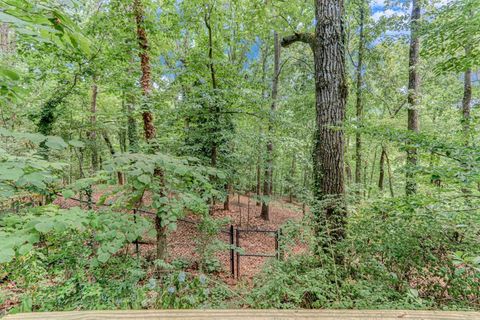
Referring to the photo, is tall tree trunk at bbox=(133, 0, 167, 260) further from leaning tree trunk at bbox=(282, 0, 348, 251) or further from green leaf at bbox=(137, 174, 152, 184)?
leaning tree trunk at bbox=(282, 0, 348, 251)

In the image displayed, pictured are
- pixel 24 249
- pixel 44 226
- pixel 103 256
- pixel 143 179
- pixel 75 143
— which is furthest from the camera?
pixel 143 179

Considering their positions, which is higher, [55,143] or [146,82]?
[146,82]

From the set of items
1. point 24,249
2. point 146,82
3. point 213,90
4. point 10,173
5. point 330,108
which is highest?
point 213,90

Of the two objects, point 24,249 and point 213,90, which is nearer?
point 24,249

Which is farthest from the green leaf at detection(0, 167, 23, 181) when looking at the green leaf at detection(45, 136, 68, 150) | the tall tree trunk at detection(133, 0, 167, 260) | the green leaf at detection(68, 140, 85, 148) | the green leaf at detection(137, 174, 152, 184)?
the tall tree trunk at detection(133, 0, 167, 260)

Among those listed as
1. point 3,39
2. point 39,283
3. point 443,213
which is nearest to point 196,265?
point 39,283

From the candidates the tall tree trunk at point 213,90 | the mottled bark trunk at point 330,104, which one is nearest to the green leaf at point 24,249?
the mottled bark trunk at point 330,104

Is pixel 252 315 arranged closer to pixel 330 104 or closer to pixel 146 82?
pixel 330 104

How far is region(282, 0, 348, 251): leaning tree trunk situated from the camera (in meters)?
2.99

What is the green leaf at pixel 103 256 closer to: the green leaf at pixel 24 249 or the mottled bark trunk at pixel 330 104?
the green leaf at pixel 24 249

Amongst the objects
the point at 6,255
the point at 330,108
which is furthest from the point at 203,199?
Result: the point at 330,108

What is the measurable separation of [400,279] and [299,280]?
102cm

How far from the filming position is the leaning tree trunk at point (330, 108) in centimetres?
299

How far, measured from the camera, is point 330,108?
3.13 metres
